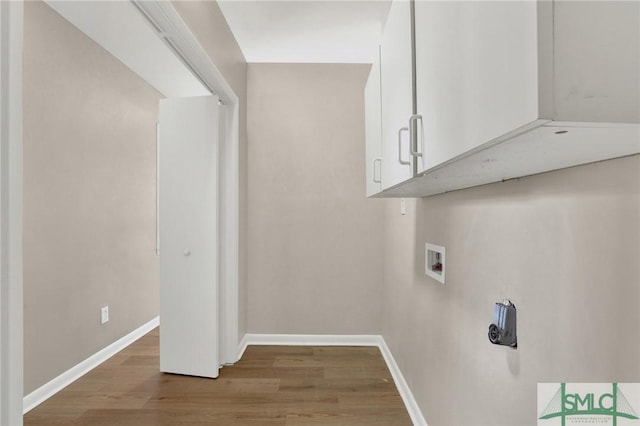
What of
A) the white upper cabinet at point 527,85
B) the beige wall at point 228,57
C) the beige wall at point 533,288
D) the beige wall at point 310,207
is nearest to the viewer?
the white upper cabinet at point 527,85

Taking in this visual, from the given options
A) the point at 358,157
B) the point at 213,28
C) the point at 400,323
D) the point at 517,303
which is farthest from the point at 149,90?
the point at 517,303

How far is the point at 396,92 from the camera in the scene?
1.32m

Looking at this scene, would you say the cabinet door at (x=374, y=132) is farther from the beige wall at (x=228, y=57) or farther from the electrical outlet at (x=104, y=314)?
the electrical outlet at (x=104, y=314)

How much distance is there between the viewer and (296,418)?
2.18 m

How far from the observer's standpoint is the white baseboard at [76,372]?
2.30 meters

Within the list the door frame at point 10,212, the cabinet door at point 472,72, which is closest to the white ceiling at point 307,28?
the cabinet door at point 472,72

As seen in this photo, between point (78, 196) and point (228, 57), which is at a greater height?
point (228, 57)

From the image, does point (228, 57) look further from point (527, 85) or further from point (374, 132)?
point (527, 85)

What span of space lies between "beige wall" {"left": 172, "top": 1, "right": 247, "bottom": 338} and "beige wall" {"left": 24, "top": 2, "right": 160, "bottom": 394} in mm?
1095

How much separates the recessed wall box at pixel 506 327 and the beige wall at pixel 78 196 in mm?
2607

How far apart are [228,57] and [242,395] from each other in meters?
2.36

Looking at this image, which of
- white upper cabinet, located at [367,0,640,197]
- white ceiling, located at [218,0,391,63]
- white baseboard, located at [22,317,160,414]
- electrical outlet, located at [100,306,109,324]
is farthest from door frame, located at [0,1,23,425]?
electrical outlet, located at [100,306,109,324]

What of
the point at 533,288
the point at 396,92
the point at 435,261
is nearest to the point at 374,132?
the point at 396,92

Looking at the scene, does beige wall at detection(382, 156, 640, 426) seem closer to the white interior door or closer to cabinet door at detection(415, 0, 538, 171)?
cabinet door at detection(415, 0, 538, 171)
